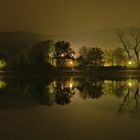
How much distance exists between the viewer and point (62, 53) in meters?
44.4

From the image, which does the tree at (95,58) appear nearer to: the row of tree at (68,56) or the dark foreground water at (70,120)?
the row of tree at (68,56)

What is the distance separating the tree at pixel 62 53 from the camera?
142 ft

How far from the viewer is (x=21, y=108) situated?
10.3 meters

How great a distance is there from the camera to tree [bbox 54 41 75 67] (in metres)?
43.2

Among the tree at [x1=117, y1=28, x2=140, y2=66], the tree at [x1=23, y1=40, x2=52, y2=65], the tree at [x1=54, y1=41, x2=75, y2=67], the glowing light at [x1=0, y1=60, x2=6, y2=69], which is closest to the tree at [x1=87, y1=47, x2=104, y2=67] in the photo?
the tree at [x1=54, y1=41, x2=75, y2=67]

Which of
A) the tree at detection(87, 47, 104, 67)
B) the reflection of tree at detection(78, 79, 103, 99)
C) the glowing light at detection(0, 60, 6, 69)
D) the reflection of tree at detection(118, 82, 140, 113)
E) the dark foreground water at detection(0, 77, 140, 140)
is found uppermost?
the tree at detection(87, 47, 104, 67)

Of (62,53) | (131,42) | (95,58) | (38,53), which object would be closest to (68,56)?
(62,53)

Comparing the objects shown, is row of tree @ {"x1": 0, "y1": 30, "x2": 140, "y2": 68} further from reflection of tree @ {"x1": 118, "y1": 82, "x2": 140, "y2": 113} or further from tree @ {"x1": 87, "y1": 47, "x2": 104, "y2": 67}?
reflection of tree @ {"x1": 118, "y1": 82, "x2": 140, "y2": 113}

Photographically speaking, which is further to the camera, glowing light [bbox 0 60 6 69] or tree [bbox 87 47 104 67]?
tree [bbox 87 47 104 67]

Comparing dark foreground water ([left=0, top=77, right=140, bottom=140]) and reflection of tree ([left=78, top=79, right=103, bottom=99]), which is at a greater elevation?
reflection of tree ([left=78, top=79, right=103, bottom=99])

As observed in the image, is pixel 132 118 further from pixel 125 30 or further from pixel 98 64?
pixel 125 30

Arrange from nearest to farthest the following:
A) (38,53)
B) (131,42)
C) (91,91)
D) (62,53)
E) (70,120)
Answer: (70,120) < (91,91) < (38,53) < (62,53) < (131,42)

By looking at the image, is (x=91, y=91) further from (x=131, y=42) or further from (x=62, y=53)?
(x=131, y=42)

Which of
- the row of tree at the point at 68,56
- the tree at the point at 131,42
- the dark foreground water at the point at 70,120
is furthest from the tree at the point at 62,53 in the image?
the dark foreground water at the point at 70,120
